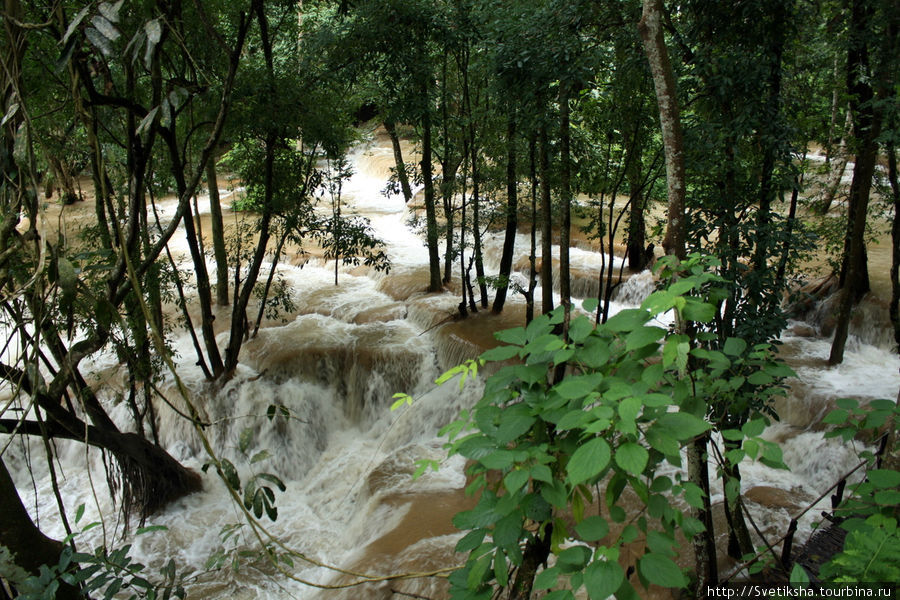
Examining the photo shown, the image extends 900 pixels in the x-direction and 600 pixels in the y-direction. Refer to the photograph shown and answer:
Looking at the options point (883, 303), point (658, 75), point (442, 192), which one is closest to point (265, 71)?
point (442, 192)

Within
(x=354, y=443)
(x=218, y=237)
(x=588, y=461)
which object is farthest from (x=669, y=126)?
(x=218, y=237)

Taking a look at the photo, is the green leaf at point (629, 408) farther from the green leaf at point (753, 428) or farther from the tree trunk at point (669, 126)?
the tree trunk at point (669, 126)

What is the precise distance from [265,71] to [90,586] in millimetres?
5525

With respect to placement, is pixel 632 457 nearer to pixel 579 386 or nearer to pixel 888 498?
pixel 579 386

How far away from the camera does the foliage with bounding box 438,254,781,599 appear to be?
1317 mm

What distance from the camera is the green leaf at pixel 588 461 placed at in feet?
4.09

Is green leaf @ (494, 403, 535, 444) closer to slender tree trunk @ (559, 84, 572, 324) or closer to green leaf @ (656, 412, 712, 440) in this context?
green leaf @ (656, 412, 712, 440)

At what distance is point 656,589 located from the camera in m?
3.91

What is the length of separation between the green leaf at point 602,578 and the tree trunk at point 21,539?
1.79 meters

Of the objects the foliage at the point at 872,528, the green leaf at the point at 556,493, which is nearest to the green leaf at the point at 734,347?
the foliage at the point at 872,528

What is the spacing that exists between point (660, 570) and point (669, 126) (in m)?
2.27

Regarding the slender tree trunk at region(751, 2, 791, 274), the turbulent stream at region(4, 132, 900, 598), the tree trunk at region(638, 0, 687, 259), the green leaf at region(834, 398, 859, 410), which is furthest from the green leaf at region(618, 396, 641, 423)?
the slender tree trunk at region(751, 2, 791, 274)

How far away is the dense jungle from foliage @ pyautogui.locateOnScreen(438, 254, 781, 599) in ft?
0.03

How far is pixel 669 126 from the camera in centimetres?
291
